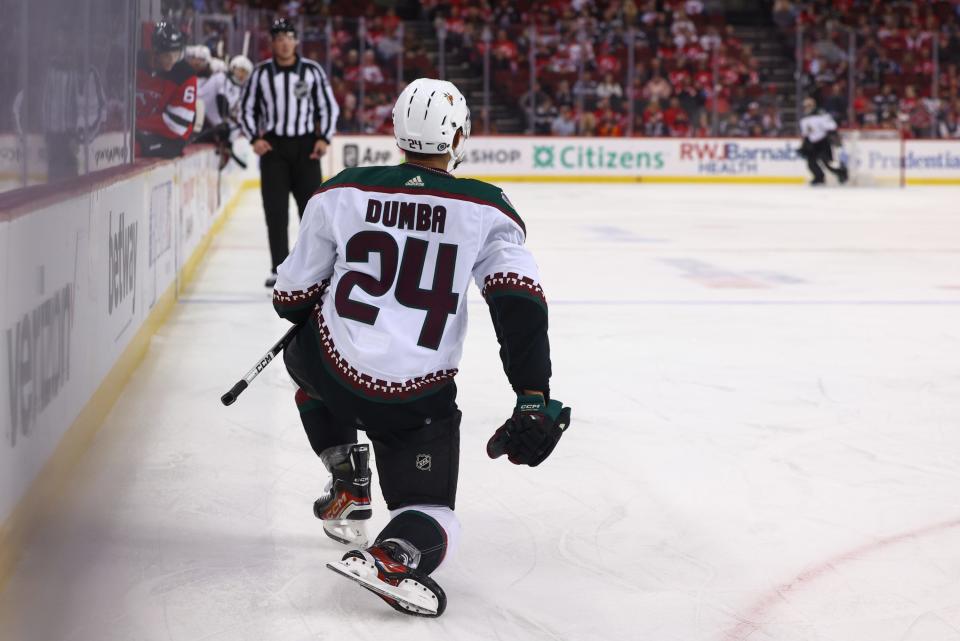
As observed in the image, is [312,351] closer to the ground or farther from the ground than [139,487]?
farther from the ground

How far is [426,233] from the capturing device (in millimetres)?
2281

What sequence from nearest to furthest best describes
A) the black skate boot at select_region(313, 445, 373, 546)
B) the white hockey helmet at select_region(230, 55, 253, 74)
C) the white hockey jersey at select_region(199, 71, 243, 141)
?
the black skate boot at select_region(313, 445, 373, 546) → the white hockey jersey at select_region(199, 71, 243, 141) → the white hockey helmet at select_region(230, 55, 253, 74)

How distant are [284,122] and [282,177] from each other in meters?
0.28

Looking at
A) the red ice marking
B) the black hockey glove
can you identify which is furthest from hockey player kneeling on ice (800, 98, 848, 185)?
the black hockey glove

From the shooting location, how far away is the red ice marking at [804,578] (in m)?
2.22

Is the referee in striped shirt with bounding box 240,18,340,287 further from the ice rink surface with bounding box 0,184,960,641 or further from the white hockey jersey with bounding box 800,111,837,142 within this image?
the white hockey jersey with bounding box 800,111,837,142

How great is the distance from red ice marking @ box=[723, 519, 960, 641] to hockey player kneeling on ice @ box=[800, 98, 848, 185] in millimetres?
15982

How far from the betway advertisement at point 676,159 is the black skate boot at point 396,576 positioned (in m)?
17.0

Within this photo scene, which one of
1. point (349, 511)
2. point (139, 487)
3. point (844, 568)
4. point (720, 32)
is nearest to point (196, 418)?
point (139, 487)

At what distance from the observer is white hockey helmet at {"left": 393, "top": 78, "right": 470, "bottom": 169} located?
232 cm

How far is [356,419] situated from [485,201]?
463mm

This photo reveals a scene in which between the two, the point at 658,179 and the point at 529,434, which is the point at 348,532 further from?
the point at 658,179

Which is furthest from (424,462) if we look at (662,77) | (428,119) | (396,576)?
(662,77)

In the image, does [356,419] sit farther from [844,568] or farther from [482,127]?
[482,127]
